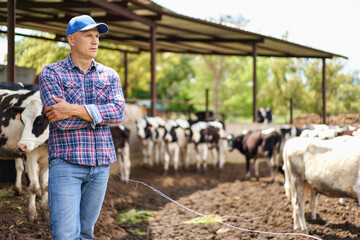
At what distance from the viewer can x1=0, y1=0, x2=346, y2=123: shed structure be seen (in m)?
13.6

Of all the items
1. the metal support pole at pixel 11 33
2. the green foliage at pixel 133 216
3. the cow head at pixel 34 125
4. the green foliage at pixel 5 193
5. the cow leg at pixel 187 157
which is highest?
the metal support pole at pixel 11 33

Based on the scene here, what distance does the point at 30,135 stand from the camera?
233 inches

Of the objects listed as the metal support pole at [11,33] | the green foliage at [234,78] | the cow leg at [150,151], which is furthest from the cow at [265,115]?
the metal support pole at [11,33]

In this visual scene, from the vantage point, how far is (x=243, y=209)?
933 centimetres

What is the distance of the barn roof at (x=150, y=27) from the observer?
45.8ft

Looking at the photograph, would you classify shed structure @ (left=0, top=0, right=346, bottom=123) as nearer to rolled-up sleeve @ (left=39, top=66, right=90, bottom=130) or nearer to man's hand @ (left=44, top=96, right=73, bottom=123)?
rolled-up sleeve @ (left=39, top=66, right=90, bottom=130)

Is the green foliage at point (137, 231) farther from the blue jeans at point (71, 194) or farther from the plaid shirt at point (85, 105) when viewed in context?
the plaid shirt at point (85, 105)

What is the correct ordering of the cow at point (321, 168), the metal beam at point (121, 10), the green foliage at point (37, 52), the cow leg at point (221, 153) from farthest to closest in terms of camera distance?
the cow leg at point (221, 153), the green foliage at point (37, 52), the metal beam at point (121, 10), the cow at point (321, 168)

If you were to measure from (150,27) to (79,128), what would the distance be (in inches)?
505

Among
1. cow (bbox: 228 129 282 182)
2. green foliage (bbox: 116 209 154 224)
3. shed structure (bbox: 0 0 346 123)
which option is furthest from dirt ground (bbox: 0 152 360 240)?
shed structure (bbox: 0 0 346 123)

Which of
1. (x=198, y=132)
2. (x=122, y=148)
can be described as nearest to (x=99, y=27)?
(x=122, y=148)

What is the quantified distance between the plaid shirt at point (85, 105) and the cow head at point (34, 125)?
2.23 metres

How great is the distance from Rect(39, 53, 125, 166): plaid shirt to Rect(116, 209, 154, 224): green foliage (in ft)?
16.4

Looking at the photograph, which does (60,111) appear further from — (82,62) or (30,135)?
(30,135)
